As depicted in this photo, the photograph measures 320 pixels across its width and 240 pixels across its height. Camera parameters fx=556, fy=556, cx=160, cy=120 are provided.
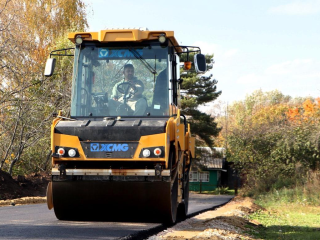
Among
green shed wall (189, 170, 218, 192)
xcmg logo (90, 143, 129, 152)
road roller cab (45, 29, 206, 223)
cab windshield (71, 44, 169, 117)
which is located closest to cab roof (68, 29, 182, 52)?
road roller cab (45, 29, 206, 223)

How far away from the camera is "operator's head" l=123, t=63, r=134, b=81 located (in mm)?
10055

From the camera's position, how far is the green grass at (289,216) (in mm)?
12297

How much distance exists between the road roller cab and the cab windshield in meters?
0.02

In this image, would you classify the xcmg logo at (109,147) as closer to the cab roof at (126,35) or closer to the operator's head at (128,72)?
the operator's head at (128,72)

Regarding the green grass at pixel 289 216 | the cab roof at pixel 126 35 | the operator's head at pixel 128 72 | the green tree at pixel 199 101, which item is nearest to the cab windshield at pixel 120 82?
the operator's head at pixel 128 72

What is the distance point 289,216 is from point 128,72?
1118 cm

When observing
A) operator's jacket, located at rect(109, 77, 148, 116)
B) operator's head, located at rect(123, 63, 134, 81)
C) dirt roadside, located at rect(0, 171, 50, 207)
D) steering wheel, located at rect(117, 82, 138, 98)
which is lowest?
dirt roadside, located at rect(0, 171, 50, 207)

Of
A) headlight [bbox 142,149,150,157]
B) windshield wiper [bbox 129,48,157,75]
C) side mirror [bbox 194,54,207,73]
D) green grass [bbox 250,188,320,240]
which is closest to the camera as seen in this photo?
headlight [bbox 142,149,150,157]

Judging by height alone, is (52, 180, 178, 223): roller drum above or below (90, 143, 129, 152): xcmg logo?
below

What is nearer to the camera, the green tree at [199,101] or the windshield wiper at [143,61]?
the windshield wiper at [143,61]

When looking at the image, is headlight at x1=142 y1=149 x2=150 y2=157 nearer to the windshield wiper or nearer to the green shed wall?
the windshield wiper

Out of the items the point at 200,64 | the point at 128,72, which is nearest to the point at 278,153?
the point at 200,64

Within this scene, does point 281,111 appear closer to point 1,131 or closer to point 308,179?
point 308,179

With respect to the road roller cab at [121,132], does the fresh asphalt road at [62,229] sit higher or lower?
lower
